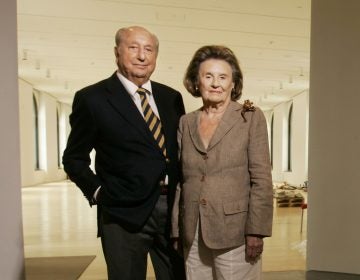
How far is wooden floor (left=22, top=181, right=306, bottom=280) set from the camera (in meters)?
3.38

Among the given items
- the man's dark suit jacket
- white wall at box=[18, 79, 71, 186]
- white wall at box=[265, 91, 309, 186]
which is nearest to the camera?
the man's dark suit jacket

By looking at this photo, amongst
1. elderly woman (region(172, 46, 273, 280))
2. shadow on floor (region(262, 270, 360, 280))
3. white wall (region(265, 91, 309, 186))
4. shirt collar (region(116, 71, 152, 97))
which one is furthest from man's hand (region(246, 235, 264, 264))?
white wall (region(265, 91, 309, 186))

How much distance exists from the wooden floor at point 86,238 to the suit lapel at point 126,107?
80.2 inches

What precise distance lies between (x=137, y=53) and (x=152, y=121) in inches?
13.4

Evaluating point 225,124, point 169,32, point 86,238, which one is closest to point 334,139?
point 225,124

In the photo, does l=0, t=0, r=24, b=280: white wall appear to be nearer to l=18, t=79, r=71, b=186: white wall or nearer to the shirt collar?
the shirt collar

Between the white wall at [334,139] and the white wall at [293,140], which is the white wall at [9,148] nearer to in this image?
the white wall at [334,139]

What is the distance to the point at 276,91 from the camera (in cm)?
1405

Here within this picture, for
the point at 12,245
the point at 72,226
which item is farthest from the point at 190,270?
the point at 72,226

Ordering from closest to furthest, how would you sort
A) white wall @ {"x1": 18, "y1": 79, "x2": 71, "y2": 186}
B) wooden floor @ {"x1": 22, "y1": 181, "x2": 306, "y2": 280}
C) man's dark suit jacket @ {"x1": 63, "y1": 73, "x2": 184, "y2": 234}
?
man's dark suit jacket @ {"x1": 63, "y1": 73, "x2": 184, "y2": 234} → wooden floor @ {"x1": 22, "y1": 181, "x2": 306, "y2": 280} → white wall @ {"x1": 18, "y1": 79, "x2": 71, "y2": 186}

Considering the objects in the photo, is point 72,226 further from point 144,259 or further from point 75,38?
point 75,38

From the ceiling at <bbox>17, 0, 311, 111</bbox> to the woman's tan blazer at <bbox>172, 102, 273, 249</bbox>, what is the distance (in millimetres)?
5130

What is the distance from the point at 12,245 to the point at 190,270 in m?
1.09

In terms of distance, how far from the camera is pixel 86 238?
443 cm
